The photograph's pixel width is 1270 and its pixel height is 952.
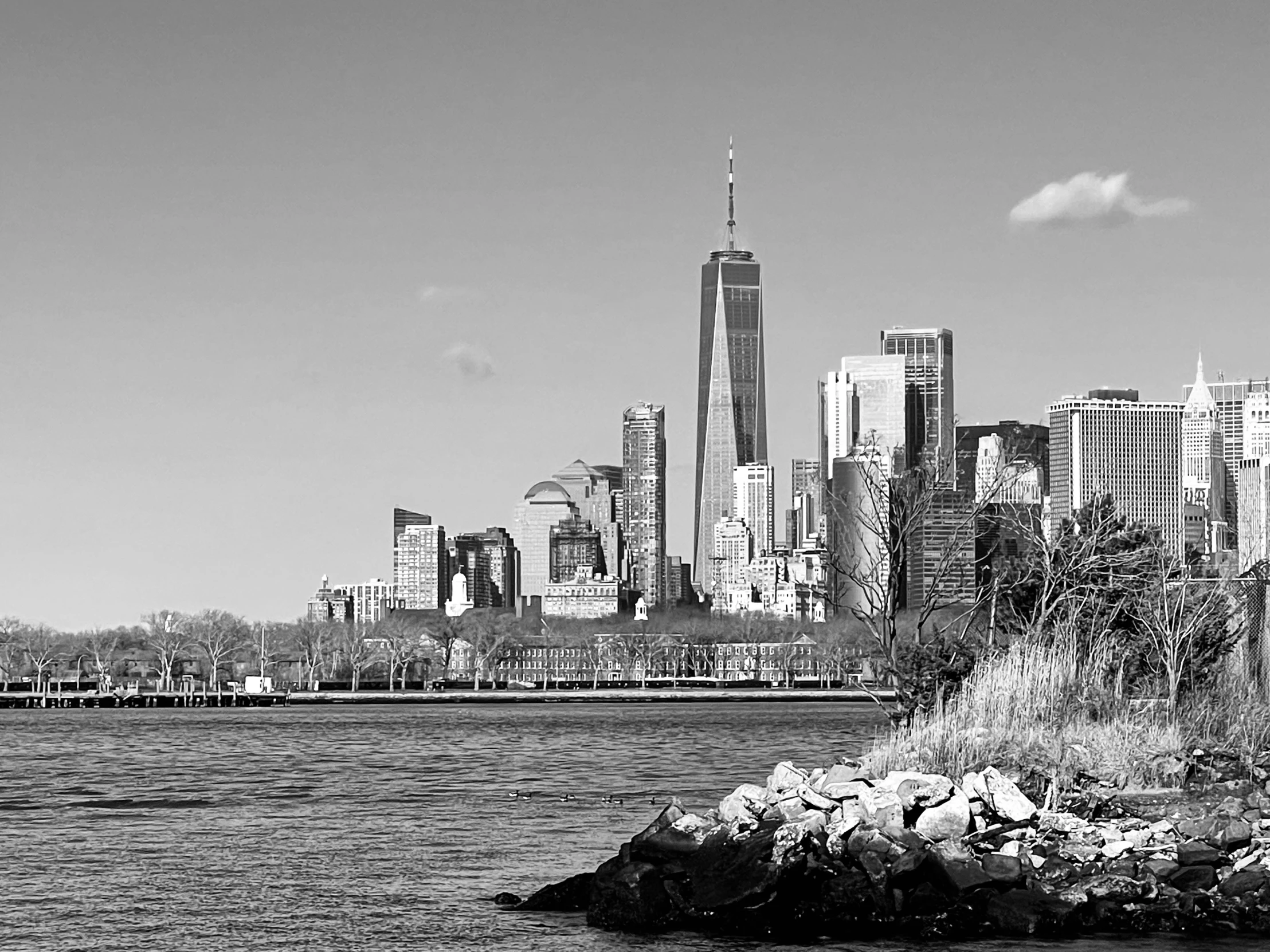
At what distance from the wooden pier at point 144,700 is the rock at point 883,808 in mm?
153130

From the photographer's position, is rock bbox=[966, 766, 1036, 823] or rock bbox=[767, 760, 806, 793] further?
rock bbox=[767, 760, 806, 793]

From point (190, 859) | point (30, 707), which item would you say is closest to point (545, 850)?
point (190, 859)

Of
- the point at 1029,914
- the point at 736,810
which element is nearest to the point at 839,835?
the point at 736,810

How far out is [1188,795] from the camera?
30.4 metres

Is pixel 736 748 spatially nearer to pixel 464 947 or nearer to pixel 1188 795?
pixel 1188 795

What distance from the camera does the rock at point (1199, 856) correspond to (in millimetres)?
26656

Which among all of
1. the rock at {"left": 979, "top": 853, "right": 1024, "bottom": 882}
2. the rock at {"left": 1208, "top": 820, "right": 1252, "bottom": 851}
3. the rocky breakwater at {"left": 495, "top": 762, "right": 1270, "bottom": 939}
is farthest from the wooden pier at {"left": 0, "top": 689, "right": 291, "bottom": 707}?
the rock at {"left": 1208, "top": 820, "right": 1252, "bottom": 851}

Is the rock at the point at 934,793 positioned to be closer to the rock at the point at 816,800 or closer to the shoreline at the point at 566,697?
the rock at the point at 816,800

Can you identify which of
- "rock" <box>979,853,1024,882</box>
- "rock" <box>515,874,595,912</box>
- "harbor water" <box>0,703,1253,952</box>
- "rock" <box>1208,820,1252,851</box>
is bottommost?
"harbor water" <box>0,703,1253,952</box>

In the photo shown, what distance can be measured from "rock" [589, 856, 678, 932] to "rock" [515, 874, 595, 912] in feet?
1.56

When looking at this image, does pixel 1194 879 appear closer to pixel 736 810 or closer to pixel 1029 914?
pixel 1029 914

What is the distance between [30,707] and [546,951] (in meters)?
152

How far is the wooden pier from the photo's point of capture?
17412 cm

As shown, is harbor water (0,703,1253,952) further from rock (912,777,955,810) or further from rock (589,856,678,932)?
rock (912,777,955,810)
